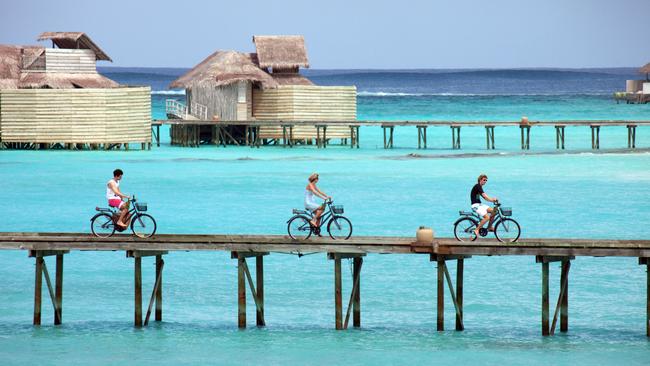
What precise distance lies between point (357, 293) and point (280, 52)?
183 feet

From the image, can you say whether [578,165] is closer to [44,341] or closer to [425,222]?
[425,222]

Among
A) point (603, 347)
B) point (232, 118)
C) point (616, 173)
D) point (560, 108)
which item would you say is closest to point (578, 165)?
point (616, 173)

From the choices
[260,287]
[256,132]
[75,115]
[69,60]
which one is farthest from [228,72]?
[260,287]

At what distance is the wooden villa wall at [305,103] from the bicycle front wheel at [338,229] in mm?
55529

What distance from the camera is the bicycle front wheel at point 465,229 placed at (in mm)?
27656

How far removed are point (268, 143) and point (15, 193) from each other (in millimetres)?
35680

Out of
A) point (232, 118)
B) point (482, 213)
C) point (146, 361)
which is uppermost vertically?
point (232, 118)

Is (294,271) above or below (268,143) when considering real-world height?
below

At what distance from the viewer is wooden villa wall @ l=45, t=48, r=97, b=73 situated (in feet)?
254

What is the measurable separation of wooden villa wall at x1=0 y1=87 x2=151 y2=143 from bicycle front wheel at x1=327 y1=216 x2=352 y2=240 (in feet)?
166

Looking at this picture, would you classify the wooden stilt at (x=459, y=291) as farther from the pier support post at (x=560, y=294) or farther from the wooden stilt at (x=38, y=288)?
the wooden stilt at (x=38, y=288)

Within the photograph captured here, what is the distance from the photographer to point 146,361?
88.6 feet

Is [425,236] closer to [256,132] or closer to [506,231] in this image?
[506,231]

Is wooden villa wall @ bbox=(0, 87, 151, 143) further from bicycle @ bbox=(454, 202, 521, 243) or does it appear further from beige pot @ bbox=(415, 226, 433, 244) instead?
beige pot @ bbox=(415, 226, 433, 244)
